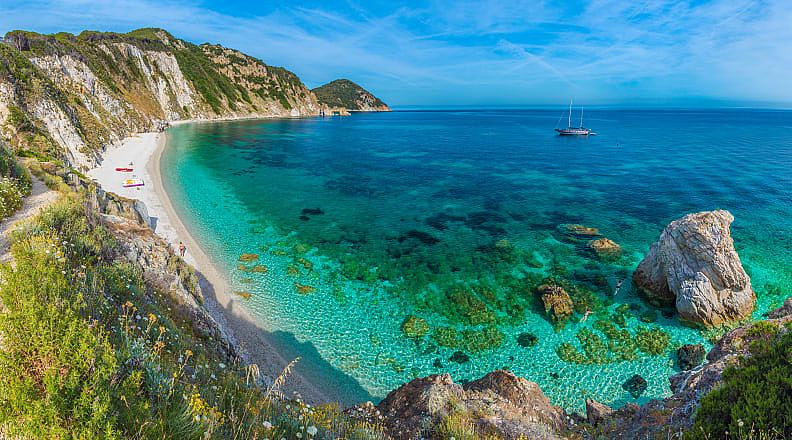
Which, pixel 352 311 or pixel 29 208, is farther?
pixel 352 311

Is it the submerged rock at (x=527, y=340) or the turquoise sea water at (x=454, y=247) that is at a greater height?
the turquoise sea water at (x=454, y=247)

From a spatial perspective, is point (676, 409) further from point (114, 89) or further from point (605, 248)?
point (114, 89)

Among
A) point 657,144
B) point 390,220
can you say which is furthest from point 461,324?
point 657,144

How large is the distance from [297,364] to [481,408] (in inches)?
366

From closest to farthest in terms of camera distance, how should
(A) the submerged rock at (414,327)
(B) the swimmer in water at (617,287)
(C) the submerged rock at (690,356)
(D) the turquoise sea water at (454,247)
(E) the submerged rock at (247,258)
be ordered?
1. (C) the submerged rock at (690,356)
2. (D) the turquoise sea water at (454,247)
3. (A) the submerged rock at (414,327)
4. (B) the swimmer in water at (617,287)
5. (E) the submerged rock at (247,258)

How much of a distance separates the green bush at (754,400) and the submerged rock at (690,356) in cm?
1000

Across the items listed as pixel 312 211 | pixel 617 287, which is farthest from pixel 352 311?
pixel 312 211

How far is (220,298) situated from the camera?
19562mm

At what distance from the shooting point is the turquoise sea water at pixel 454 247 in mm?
16938

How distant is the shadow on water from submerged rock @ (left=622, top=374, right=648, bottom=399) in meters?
10.7

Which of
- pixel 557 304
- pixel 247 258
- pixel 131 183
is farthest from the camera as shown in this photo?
pixel 131 183

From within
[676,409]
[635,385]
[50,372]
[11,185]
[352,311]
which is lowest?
[635,385]

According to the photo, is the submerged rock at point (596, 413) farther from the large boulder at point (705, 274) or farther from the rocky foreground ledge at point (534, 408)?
the large boulder at point (705, 274)

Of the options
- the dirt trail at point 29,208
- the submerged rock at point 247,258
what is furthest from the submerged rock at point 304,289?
the dirt trail at point 29,208
